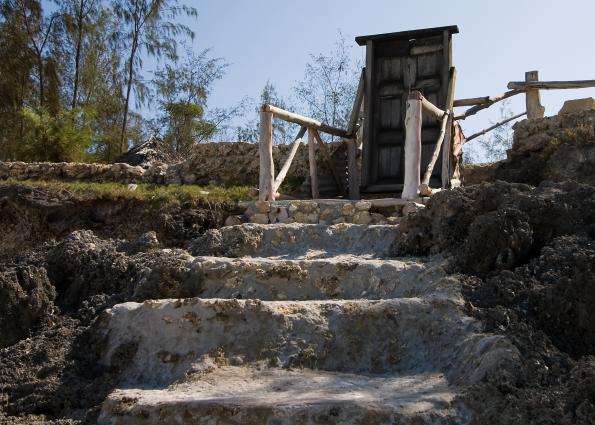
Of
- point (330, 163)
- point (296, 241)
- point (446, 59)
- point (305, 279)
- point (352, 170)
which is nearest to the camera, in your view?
point (305, 279)

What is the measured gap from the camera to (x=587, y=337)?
3.79 metres

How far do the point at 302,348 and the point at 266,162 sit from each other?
3689 millimetres

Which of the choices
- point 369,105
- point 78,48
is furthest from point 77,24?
point 369,105

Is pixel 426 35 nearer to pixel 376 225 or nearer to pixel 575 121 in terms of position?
pixel 575 121

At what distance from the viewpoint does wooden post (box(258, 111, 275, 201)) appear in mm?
7465

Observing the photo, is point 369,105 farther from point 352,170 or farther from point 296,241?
point 296,241

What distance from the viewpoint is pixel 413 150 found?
6.96 meters

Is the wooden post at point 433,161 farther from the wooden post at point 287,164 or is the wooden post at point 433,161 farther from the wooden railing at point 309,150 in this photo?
the wooden post at point 287,164

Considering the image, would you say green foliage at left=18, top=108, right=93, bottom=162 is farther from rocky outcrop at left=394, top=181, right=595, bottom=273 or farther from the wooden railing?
rocky outcrop at left=394, top=181, right=595, bottom=273

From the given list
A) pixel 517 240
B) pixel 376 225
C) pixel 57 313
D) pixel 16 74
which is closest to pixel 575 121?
pixel 376 225

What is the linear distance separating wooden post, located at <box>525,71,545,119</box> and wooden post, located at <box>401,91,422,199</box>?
13.2 feet

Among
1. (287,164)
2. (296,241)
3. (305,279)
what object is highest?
(287,164)

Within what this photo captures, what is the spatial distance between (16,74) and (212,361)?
41.2 feet

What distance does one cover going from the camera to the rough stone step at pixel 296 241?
5.98m
